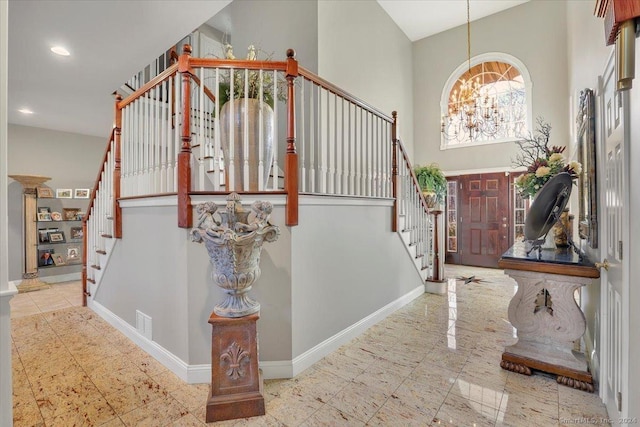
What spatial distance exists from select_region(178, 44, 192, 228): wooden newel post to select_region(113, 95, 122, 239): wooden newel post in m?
1.26

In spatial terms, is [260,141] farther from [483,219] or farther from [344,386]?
[483,219]

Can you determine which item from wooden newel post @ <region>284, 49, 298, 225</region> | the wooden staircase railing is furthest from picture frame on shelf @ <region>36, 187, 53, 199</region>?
wooden newel post @ <region>284, 49, 298, 225</region>

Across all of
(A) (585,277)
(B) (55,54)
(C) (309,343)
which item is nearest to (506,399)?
(A) (585,277)

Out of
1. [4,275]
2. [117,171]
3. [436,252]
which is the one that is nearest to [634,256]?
[4,275]

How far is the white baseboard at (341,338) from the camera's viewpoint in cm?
225

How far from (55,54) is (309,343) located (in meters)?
3.98

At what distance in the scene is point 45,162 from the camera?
18.1 feet

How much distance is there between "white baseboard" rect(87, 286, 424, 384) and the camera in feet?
6.99

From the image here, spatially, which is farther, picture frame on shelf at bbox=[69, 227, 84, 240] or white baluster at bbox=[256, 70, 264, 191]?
picture frame on shelf at bbox=[69, 227, 84, 240]

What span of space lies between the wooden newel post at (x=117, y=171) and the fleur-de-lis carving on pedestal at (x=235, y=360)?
1.87m

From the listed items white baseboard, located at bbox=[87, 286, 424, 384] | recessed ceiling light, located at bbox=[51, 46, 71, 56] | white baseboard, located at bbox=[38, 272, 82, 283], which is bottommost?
white baseboard, located at bbox=[38, 272, 82, 283]

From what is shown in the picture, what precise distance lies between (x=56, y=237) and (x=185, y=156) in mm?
5415

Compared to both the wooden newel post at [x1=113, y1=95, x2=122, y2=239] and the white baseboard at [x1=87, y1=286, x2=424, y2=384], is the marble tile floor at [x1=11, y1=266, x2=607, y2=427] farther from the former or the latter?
the wooden newel post at [x1=113, y1=95, x2=122, y2=239]

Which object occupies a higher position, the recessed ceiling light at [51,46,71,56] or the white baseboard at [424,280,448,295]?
the recessed ceiling light at [51,46,71,56]
